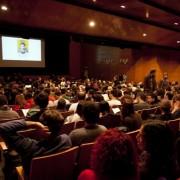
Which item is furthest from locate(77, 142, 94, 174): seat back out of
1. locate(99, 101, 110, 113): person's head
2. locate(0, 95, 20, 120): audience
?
locate(0, 95, 20, 120): audience

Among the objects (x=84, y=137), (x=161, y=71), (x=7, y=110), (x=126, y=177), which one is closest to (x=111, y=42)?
(x=161, y=71)

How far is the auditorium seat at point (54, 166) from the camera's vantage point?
2191 millimetres

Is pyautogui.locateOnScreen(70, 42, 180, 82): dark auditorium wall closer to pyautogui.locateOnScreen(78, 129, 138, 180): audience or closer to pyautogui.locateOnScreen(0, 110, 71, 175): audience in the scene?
pyautogui.locateOnScreen(0, 110, 71, 175): audience

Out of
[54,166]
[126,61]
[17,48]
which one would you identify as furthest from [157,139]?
[126,61]

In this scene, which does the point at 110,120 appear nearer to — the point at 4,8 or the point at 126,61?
the point at 4,8

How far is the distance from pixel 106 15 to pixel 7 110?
552cm

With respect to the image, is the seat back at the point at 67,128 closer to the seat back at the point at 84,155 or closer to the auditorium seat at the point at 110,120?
the auditorium seat at the point at 110,120

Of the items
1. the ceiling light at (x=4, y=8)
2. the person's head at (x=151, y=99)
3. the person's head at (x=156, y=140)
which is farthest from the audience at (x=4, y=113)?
the ceiling light at (x=4, y=8)

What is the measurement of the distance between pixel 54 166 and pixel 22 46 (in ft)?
37.6

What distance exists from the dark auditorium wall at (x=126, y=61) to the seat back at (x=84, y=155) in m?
14.9

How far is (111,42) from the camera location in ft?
42.5

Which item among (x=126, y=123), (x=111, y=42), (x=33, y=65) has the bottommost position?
(x=126, y=123)

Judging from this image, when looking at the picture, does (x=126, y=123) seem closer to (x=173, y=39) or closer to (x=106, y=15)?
(x=106, y=15)

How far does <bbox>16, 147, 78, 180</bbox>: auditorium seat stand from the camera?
2.19 meters
